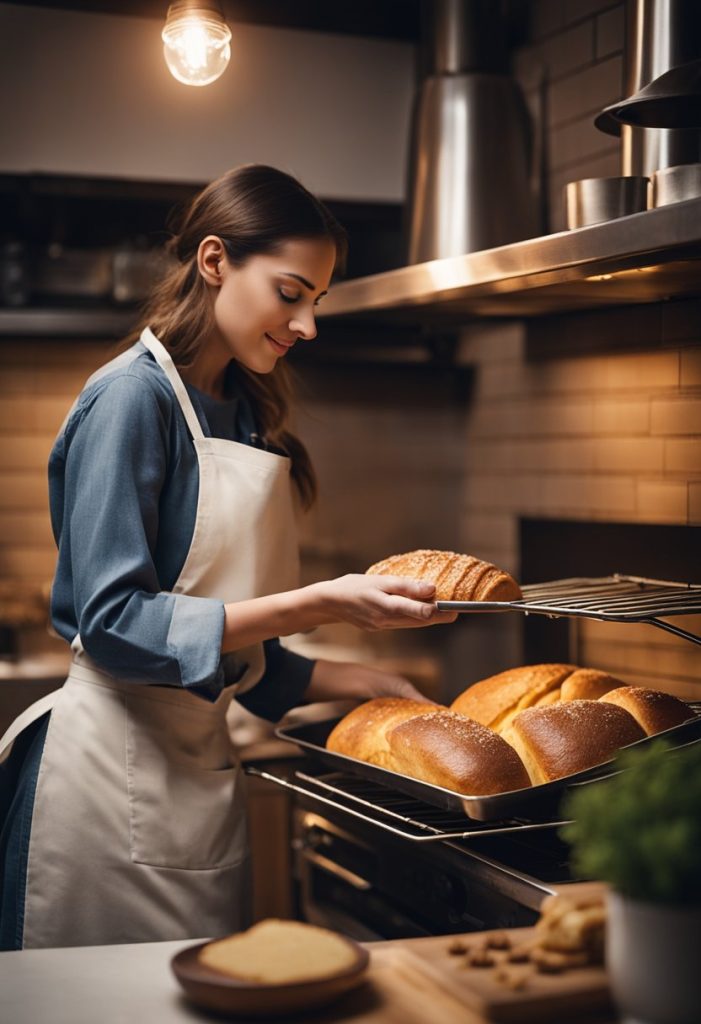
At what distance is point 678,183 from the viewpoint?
1640 mm

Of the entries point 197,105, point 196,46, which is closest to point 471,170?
point 197,105

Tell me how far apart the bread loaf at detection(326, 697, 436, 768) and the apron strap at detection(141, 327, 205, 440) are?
1.59 ft

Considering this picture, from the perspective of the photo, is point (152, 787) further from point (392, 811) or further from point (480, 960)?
point (480, 960)

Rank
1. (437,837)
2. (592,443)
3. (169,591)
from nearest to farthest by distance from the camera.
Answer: (437,837) < (169,591) < (592,443)

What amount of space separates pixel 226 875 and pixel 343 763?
0.88 feet

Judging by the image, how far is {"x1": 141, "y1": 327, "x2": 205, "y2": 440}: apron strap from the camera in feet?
5.97

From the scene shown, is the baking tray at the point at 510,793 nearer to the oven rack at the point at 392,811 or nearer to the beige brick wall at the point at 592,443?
the oven rack at the point at 392,811

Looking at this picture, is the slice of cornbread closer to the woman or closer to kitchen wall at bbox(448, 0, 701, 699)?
the woman

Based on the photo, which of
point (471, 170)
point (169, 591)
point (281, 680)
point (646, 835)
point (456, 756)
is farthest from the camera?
point (471, 170)

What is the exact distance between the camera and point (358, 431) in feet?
11.2

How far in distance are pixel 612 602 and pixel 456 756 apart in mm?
351

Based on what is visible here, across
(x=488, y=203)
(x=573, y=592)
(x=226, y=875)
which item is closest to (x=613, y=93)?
(x=488, y=203)

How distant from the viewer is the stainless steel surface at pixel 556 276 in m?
1.53

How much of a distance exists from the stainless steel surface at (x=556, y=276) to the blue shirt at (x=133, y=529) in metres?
0.47
